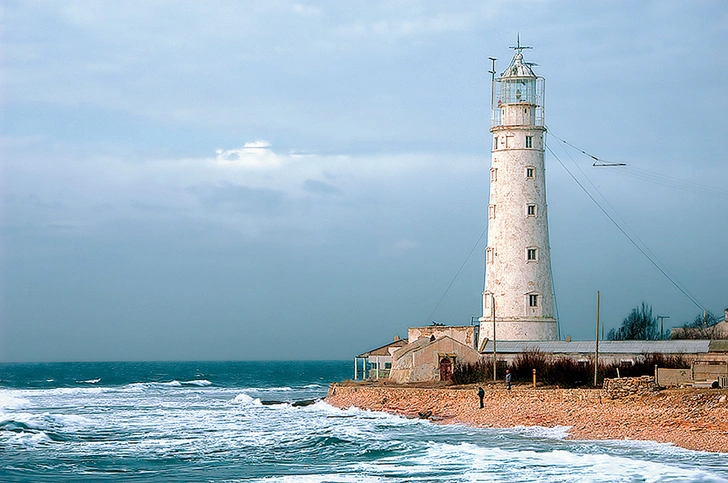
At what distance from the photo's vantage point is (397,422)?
30.4 meters

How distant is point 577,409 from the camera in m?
27.9

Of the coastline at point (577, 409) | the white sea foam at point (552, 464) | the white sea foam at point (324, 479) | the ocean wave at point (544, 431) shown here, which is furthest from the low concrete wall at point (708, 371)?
the white sea foam at point (324, 479)

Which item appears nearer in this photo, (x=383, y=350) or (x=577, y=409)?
(x=577, y=409)

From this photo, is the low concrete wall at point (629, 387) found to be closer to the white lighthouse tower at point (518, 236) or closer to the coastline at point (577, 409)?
the coastline at point (577, 409)

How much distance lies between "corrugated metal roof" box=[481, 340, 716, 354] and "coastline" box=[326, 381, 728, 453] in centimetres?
398

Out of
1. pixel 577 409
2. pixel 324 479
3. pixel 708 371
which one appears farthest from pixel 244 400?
pixel 324 479

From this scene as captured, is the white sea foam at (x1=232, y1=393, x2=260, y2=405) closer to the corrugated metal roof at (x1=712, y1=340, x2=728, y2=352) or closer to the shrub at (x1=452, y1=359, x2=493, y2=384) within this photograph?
the shrub at (x1=452, y1=359, x2=493, y2=384)

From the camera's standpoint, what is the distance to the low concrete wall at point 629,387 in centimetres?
2739

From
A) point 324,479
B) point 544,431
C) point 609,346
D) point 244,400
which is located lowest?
point 324,479

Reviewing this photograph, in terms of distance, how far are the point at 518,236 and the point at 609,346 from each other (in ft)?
17.8

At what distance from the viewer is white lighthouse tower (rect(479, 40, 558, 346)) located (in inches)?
1517

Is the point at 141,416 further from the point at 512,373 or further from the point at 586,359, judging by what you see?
the point at 586,359

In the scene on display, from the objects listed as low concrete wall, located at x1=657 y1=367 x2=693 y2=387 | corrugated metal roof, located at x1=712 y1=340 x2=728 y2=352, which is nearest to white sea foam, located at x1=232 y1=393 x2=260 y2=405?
corrugated metal roof, located at x1=712 y1=340 x2=728 y2=352

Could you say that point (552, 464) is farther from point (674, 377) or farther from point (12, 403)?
point (12, 403)
